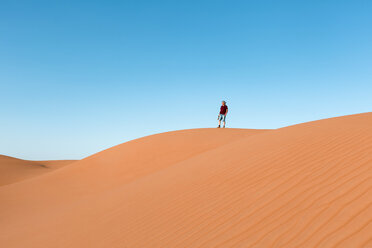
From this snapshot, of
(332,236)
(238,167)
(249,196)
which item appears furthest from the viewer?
(238,167)

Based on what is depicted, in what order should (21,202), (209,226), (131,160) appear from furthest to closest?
(131,160)
(21,202)
(209,226)

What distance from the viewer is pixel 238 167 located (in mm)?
4988

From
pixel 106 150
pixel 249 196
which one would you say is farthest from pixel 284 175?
pixel 106 150

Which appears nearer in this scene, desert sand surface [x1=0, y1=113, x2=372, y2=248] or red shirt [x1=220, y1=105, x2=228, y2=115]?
desert sand surface [x1=0, y1=113, x2=372, y2=248]

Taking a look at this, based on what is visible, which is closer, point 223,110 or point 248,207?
point 248,207

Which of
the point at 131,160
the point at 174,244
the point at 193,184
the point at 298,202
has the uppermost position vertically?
the point at 131,160

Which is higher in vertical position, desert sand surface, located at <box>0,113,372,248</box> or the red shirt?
the red shirt

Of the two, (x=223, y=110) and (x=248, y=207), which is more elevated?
(x=223, y=110)

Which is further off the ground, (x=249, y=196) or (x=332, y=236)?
(x=249, y=196)

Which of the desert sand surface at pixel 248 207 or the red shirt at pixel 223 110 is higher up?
the red shirt at pixel 223 110

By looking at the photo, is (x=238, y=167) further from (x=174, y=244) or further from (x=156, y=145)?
(x=156, y=145)

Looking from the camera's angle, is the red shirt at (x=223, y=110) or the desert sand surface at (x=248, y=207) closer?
the desert sand surface at (x=248, y=207)

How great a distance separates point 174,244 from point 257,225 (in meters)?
1.04

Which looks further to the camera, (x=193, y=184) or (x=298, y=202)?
(x=193, y=184)
